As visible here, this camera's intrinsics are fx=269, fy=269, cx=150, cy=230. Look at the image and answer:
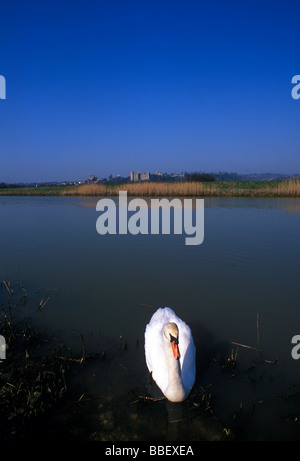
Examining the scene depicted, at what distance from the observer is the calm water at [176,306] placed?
9.05 ft

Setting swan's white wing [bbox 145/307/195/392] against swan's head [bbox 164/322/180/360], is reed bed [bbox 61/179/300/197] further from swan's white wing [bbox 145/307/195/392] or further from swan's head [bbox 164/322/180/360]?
swan's head [bbox 164/322/180/360]

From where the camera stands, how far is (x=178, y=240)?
9.72m

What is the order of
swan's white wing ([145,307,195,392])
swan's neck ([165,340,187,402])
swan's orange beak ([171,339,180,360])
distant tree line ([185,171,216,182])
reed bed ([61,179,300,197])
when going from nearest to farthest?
swan's orange beak ([171,339,180,360])
swan's neck ([165,340,187,402])
swan's white wing ([145,307,195,392])
reed bed ([61,179,300,197])
distant tree line ([185,171,216,182])

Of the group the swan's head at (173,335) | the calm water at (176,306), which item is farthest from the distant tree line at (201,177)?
the swan's head at (173,335)

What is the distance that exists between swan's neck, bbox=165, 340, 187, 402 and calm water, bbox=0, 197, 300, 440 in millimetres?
157

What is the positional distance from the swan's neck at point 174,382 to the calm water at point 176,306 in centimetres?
16

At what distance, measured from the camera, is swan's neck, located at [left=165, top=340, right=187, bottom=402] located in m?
2.82

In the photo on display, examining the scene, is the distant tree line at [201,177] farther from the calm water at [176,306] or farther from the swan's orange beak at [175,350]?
the swan's orange beak at [175,350]

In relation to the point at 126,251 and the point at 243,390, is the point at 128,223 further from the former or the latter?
the point at 243,390

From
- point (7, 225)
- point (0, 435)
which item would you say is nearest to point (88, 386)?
point (0, 435)

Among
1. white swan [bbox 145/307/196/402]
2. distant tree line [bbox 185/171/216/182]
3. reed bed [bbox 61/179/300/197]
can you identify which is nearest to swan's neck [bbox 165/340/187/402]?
white swan [bbox 145/307/196/402]

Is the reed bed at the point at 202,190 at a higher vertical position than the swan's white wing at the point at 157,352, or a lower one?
higher

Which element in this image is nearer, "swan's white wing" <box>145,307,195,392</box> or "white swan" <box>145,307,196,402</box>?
"white swan" <box>145,307,196,402</box>

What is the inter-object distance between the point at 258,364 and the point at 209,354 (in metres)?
0.61
